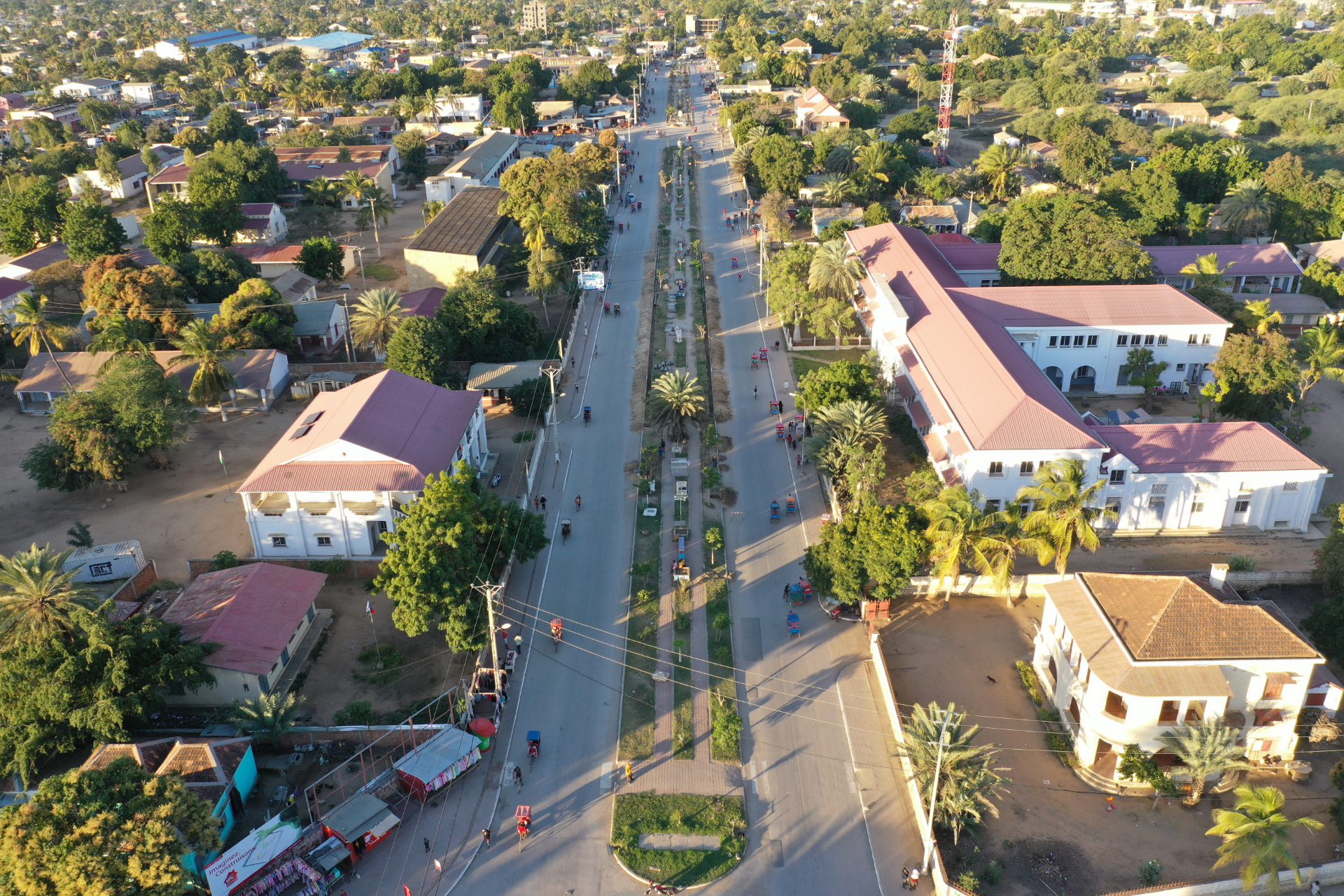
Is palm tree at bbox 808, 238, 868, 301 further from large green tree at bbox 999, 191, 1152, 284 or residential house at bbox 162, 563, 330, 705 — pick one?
residential house at bbox 162, 563, 330, 705

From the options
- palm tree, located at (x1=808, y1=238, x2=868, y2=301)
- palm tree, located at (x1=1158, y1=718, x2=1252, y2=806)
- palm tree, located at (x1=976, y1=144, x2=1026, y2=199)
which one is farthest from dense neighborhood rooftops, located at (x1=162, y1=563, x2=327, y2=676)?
palm tree, located at (x1=976, y1=144, x2=1026, y2=199)

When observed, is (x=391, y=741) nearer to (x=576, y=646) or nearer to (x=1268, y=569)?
(x=576, y=646)

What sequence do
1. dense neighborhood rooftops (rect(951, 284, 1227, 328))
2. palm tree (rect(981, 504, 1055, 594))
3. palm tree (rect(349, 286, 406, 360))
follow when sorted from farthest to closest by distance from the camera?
palm tree (rect(349, 286, 406, 360)) < dense neighborhood rooftops (rect(951, 284, 1227, 328)) < palm tree (rect(981, 504, 1055, 594))

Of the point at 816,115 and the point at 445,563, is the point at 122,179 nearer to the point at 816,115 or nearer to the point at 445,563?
the point at 816,115

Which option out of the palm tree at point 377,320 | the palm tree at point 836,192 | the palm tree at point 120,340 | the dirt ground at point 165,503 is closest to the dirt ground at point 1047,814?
the dirt ground at point 165,503

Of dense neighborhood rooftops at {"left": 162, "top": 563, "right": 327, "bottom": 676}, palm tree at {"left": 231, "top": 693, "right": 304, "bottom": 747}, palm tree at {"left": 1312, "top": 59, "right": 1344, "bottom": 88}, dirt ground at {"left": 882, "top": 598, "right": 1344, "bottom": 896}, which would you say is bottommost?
dirt ground at {"left": 882, "top": 598, "right": 1344, "bottom": 896}

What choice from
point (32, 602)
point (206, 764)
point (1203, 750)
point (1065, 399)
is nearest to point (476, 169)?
point (1065, 399)

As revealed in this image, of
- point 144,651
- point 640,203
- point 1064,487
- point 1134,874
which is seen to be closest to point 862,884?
point 1134,874
